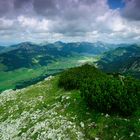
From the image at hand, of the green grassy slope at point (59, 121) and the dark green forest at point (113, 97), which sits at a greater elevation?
the dark green forest at point (113, 97)

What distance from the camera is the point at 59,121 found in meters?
25.0

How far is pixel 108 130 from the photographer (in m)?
22.1

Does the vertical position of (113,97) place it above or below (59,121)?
above

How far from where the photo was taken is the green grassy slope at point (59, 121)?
71.9 feet

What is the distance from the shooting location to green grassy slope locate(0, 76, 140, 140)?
71.9 ft

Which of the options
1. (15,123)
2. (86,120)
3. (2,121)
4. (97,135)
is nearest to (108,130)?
(97,135)

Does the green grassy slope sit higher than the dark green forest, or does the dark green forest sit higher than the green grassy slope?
the dark green forest

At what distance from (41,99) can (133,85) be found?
39.4 ft

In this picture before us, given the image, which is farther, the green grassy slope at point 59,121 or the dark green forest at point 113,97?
the dark green forest at point 113,97

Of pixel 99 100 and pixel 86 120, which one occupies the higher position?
pixel 99 100

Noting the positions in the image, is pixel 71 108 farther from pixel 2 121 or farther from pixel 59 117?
pixel 2 121

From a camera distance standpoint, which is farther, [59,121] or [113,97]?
[59,121]

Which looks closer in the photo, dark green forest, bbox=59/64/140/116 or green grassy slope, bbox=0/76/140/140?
green grassy slope, bbox=0/76/140/140

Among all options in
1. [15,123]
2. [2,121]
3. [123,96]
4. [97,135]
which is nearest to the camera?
[97,135]
